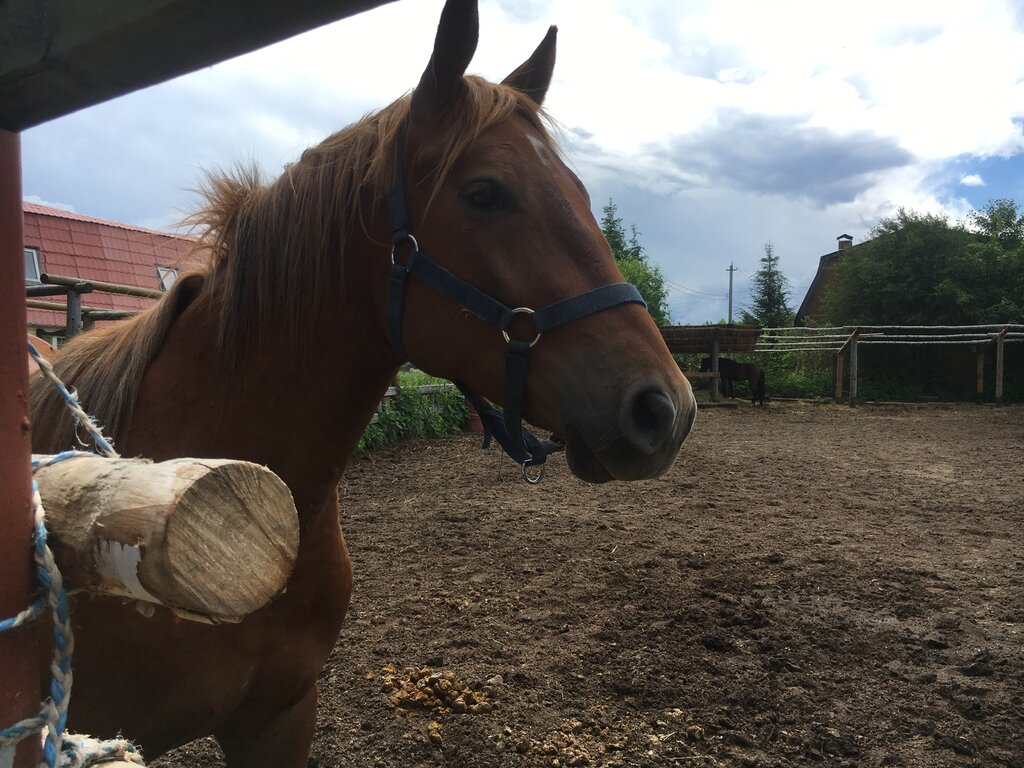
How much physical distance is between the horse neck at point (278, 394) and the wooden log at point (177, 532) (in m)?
0.89

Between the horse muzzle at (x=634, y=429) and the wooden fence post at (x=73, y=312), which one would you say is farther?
the wooden fence post at (x=73, y=312)

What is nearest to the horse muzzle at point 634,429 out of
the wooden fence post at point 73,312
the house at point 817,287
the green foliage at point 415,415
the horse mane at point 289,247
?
the horse mane at point 289,247

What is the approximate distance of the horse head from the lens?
140 centimetres

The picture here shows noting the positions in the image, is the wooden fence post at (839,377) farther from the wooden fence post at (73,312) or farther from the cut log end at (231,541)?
the cut log end at (231,541)

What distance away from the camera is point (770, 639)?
136 inches

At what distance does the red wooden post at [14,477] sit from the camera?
2.11 feet

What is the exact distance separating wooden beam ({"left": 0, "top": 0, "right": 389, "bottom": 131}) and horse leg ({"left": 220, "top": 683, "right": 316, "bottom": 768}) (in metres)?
1.65

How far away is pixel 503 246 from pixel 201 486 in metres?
1.04

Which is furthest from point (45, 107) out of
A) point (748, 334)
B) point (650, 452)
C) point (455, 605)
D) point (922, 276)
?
point (922, 276)

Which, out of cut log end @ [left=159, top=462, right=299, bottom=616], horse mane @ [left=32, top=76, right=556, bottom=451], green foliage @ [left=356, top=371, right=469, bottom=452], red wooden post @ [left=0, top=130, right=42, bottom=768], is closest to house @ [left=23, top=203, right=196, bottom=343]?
green foliage @ [left=356, top=371, right=469, bottom=452]

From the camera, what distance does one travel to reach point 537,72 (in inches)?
79.1

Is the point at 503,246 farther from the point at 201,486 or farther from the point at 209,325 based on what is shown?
the point at 201,486

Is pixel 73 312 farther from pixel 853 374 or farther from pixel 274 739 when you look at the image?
pixel 853 374

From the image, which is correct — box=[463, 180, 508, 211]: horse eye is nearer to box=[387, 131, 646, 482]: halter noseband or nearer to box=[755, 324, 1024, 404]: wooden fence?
box=[387, 131, 646, 482]: halter noseband
